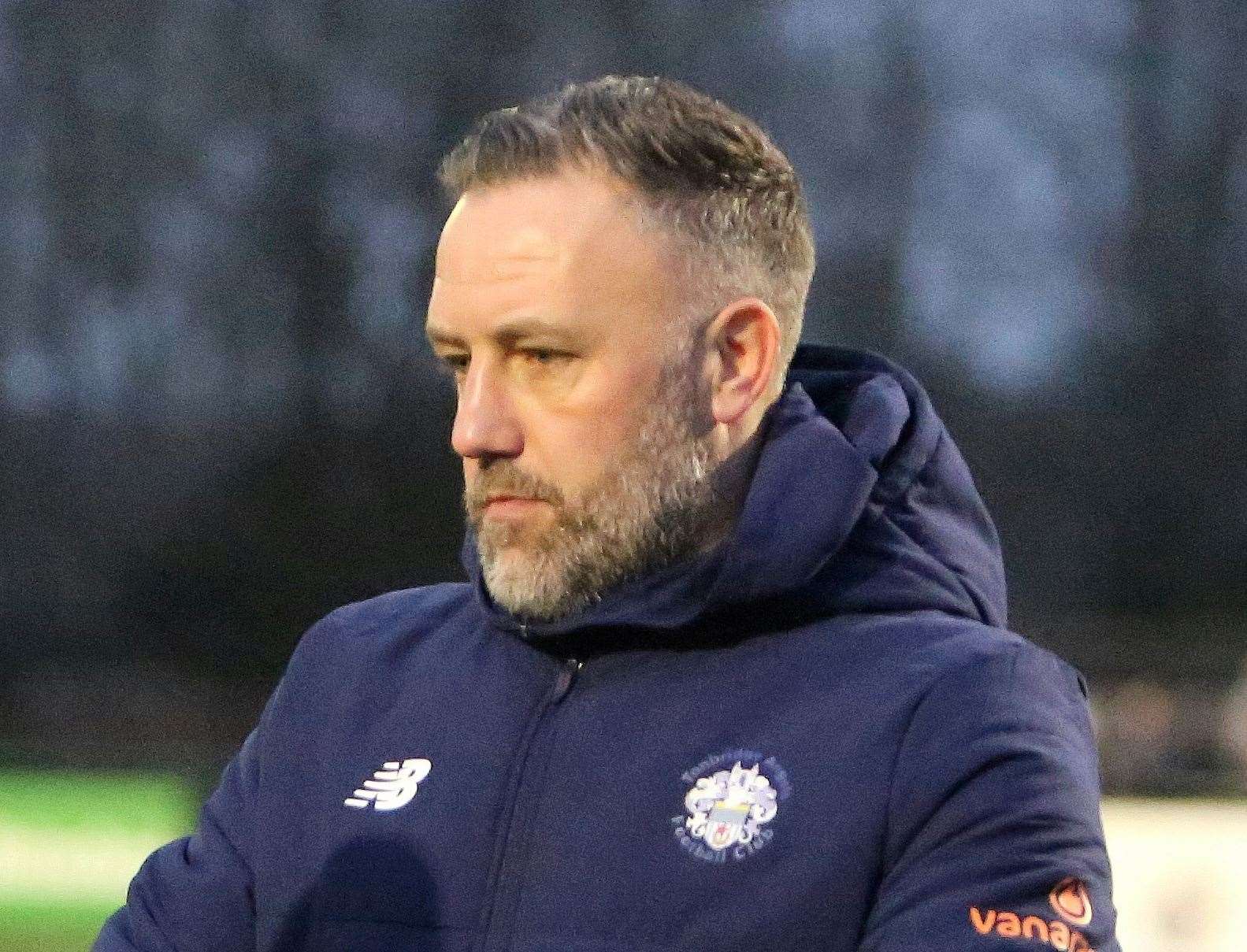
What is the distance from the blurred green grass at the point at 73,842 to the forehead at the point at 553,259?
2556 millimetres

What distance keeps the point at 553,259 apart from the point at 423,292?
316 cm

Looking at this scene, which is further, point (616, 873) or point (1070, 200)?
point (1070, 200)

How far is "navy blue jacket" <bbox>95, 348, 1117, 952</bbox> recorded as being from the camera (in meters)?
1.26

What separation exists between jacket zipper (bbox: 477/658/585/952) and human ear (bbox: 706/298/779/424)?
24 centimetres

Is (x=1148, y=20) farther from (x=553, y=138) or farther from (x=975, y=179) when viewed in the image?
(x=553, y=138)

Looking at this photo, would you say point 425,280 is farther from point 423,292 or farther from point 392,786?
point 392,786

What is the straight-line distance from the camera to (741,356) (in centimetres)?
149

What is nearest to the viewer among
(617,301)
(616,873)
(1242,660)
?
(616,873)

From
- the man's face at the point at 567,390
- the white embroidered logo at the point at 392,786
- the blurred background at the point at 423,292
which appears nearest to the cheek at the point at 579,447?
the man's face at the point at 567,390

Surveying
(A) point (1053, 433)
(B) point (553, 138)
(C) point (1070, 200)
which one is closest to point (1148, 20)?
(C) point (1070, 200)

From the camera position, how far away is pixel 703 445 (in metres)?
1.47

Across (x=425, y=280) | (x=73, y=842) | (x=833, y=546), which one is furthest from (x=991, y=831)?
(x=425, y=280)

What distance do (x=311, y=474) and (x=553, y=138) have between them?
3111 mm

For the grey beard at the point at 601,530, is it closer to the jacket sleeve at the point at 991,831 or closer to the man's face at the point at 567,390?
the man's face at the point at 567,390
